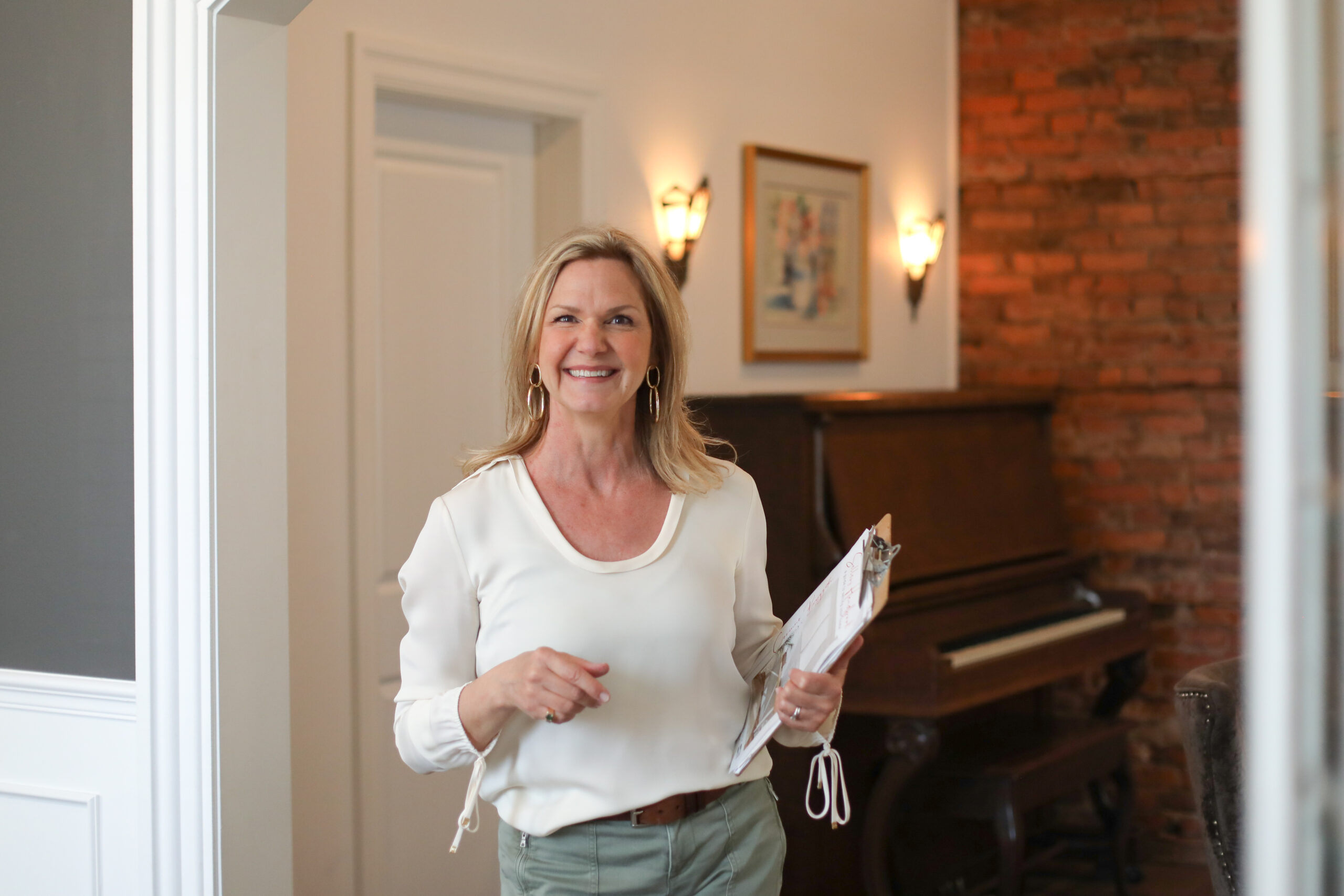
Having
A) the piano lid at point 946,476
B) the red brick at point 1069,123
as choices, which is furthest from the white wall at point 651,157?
the piano lid at point 946,476

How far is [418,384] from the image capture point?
3.23 m

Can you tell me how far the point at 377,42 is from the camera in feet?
9.68

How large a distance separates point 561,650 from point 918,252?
11.2ft

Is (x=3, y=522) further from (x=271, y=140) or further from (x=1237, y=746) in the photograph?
(x=1237, y=746)

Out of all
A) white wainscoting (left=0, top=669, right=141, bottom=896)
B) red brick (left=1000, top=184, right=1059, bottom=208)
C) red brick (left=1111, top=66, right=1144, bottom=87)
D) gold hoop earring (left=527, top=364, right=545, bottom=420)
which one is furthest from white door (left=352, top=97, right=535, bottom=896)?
red brick (left=1111, top=66, right=1144, bottom=87)

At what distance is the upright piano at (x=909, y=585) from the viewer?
3232mm

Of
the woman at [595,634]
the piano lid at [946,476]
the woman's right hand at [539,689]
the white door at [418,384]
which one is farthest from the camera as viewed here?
the piano lid at [946,476]

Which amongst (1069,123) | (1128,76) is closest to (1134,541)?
(1069,123)

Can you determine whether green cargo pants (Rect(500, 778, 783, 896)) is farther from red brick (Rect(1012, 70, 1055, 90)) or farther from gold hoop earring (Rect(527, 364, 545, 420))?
red brick (Rect(1012, 70, 1055, 90))

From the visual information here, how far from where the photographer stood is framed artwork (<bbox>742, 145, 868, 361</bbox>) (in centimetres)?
400

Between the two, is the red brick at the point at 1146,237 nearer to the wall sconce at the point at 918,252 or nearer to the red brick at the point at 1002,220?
the red brick at the point at 1002,220

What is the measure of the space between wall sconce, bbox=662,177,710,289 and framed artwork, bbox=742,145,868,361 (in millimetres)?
264

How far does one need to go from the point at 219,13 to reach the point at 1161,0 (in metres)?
3.60

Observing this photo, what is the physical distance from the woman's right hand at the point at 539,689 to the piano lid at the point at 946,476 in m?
2.02
